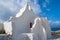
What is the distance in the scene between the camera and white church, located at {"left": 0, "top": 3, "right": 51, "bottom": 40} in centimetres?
3020

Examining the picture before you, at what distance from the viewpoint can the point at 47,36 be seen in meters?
33.1

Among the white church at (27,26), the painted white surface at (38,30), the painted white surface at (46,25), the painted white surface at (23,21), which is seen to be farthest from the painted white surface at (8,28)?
the painted white surface at (46,25)

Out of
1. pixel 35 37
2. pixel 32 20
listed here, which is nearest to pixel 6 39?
pixel 35 37

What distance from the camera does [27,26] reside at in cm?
3322

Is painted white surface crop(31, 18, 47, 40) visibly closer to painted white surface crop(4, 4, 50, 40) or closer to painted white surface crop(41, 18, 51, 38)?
painted white surface crop(4, 4, 50, 40)

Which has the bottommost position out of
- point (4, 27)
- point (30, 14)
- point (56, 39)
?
point (56, 39)

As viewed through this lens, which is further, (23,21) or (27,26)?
(27,26)

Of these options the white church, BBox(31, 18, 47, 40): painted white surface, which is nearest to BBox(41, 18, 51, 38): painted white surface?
the white church

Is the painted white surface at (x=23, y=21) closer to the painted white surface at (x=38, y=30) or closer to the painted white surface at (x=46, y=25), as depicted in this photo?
the painted white surface at (x=38, y=30)

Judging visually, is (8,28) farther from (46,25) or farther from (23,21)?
(46,25)

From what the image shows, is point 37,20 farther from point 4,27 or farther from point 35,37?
point 4,27

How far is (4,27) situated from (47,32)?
7.49 metres

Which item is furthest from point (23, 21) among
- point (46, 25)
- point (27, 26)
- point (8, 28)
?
point (46, 25)

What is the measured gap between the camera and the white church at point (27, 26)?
30.2 meters
